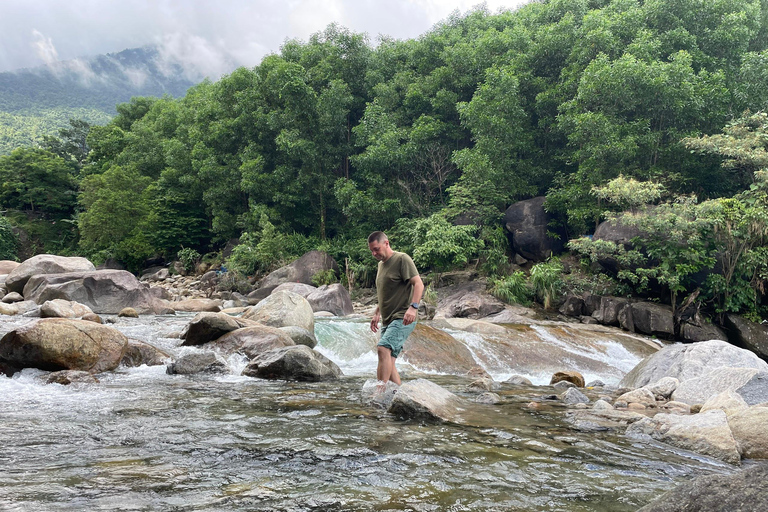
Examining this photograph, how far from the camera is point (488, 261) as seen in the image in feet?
74.6

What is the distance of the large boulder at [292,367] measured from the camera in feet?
Answer: 25.7

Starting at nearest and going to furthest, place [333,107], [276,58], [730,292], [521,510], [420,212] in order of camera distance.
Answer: [521,510] < [730,292] < [420,212] < [333,107] < [276,58]

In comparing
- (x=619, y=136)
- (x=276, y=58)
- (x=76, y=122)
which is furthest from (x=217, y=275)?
(x=76, y=122)

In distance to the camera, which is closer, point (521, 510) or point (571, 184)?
point (521, 510)

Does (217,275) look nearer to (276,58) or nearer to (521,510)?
(276,58)

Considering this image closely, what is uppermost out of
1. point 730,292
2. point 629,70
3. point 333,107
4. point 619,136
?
point 333,107

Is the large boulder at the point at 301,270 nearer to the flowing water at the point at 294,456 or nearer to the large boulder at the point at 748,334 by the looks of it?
the large boulder at the point at 748,334

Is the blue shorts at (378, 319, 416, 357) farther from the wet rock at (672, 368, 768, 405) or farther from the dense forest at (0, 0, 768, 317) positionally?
A: the dense forest at (0, 0, 768, 317)

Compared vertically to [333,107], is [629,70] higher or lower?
lower

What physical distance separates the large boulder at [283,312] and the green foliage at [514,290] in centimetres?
957

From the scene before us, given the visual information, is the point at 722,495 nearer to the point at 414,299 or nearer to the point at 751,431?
the point at 751,431

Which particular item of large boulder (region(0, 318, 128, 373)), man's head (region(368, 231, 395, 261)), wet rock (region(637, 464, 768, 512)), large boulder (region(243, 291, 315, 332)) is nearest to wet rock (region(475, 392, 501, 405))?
man's head (region(368, 231, 395, 261))

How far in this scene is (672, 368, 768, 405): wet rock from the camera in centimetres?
626

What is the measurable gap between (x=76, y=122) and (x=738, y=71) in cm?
5811
